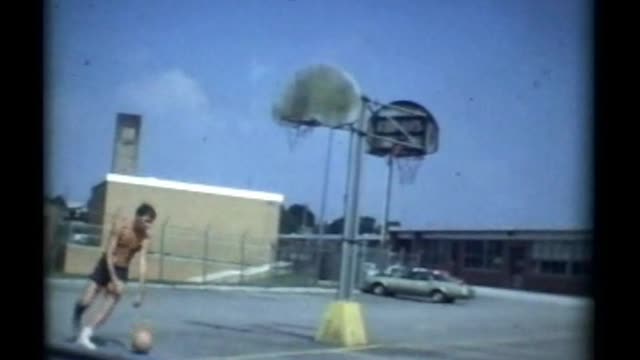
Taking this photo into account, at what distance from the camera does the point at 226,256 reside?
7.17 m

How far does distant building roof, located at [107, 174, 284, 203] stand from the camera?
676cm

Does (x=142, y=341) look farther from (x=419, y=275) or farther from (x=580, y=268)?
(x=580, y=268)

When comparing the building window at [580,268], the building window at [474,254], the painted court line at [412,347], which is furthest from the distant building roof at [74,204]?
the building window at [580,268]

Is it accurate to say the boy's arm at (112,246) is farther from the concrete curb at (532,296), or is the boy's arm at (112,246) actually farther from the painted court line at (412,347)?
the concrete curb at (532,296)

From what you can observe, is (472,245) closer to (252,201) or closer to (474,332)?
(474,332)

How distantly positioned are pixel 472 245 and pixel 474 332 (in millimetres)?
558

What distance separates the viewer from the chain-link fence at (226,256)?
21.6 feet

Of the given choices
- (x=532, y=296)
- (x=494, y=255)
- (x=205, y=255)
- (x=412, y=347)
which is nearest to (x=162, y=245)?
(x=205, y=255)

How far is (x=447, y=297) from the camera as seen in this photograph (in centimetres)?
625

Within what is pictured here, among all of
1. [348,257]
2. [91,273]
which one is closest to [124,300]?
[91,273]

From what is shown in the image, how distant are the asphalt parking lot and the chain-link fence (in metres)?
0.12

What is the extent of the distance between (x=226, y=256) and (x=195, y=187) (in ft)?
1.48

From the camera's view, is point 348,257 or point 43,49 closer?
point 348,257

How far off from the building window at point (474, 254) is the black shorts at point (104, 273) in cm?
229
